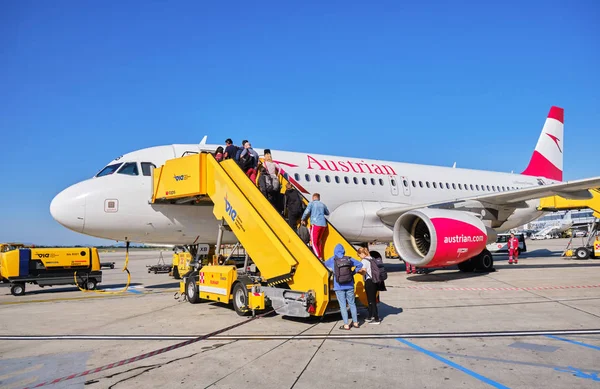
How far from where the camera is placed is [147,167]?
12.2 m

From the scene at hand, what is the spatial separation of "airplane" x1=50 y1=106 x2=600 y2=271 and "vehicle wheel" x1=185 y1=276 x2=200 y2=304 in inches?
87.0

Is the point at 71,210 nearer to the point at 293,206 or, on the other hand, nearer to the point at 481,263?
the point at 293,206

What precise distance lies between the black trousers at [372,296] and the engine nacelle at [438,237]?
14.4 ft

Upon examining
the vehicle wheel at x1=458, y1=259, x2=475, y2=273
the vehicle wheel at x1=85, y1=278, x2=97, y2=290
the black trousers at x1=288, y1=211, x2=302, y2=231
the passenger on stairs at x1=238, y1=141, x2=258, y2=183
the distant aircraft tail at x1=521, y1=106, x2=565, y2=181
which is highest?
the distant aircraft tail at x1=521, y1=106, x2=565, y2=181

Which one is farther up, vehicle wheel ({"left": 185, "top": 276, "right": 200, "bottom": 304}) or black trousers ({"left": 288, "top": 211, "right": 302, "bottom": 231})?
black trousers ({"left": 288, "top": 211, "right": 302, "bottom": 231})

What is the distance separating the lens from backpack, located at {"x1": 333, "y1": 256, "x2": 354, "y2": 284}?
693 centimetres

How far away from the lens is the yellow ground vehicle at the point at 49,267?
13.9m

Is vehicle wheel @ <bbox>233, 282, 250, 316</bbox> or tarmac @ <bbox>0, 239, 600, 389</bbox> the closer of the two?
tarmac @ <bbox>0, 239, 600, 389</bbox>

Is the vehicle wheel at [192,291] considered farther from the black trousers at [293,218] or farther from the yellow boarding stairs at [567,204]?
the yellow boarding stairs at [567,204]

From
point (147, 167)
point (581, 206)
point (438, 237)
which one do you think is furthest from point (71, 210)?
→ point (581, 206)

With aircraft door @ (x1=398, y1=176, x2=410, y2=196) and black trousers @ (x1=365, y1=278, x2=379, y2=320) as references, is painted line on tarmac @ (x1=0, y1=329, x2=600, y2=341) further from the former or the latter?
aircraft door @ (x1=398, y1=176, x2=410, y2=196)

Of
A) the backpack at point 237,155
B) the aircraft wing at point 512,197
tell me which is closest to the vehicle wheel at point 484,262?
the aircraft wing at point 512,197

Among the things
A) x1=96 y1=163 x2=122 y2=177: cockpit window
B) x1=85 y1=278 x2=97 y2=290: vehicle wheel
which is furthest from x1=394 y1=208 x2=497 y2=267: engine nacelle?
x1=85 y1=278 x2=97 y2=290: vehicle wheel

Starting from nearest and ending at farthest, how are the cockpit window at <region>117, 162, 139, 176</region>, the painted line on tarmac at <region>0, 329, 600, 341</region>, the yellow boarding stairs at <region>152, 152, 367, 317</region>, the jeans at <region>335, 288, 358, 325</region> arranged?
1. the painted line on tarmac at <region>0, 329, 600, 341</region>
2. the jeans at <region>335, 288, 358, 325</region>
3. the yellow boarding stairs at <region>152, 152, 367, 317</region>
4. the cockpit window at <region>117, 162, 139, 176</region>
